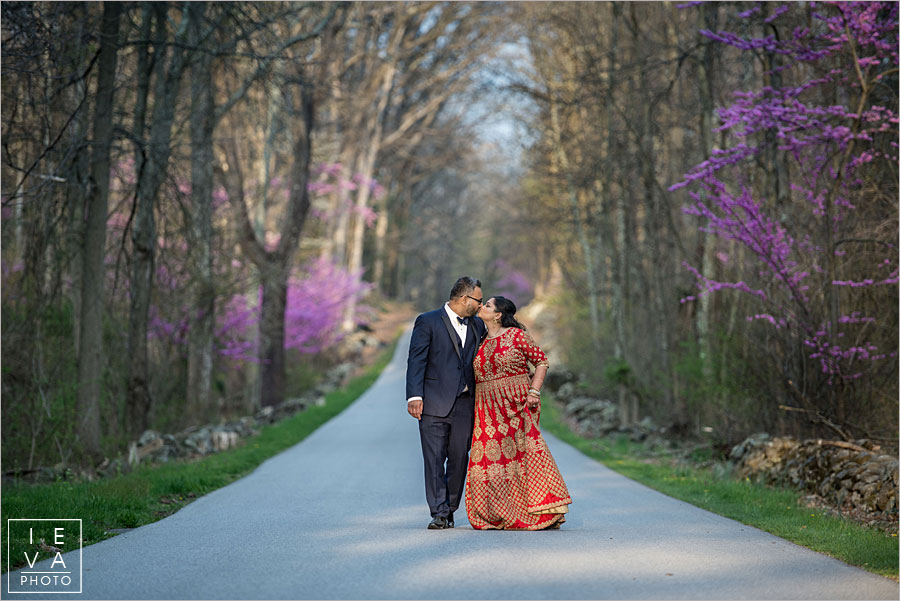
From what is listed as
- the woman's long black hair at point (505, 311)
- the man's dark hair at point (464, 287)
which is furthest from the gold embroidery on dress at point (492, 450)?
the man's dark hair at point (464, 287)

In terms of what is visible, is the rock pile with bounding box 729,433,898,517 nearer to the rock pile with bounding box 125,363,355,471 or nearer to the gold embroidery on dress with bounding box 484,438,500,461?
the gold embroidery on dress with bounding box 484,438,500,461

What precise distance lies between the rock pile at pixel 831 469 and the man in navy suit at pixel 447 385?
13.2 feet

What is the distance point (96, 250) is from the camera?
1341 centimetres

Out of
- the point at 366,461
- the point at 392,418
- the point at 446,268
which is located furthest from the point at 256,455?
the point at 446,268

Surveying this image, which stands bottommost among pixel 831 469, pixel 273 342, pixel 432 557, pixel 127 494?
pixel 127 494

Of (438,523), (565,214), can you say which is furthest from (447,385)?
(565,214)

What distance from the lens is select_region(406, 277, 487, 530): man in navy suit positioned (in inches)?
345

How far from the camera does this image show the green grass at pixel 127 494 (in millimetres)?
8875

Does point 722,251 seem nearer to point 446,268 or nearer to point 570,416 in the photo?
point 570,416

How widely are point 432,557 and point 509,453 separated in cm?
205

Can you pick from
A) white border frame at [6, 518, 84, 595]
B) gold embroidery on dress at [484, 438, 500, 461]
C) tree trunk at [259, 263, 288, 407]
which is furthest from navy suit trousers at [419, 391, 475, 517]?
tree trunk at [259, 263, 288, 407]

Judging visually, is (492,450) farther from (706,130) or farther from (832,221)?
(706,130)

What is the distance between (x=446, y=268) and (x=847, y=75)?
71.8 metres

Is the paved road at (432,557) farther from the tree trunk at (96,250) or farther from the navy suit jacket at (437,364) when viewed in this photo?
the tree trunk at (96,250)
